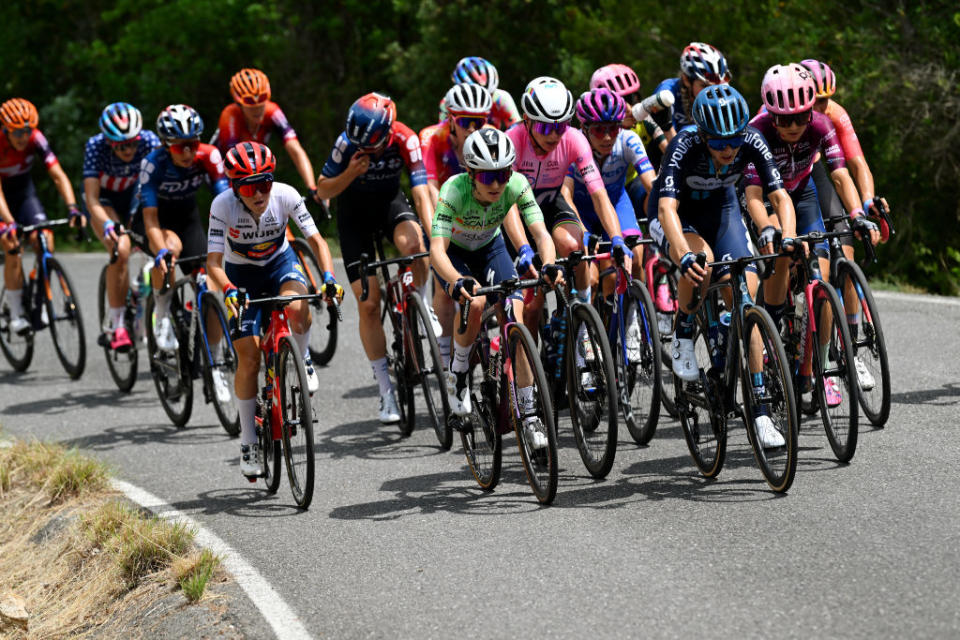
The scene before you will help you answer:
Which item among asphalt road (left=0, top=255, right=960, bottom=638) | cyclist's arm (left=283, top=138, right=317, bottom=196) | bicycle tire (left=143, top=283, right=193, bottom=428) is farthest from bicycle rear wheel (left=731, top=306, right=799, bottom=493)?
cyclist's arm (left=283, top=138, right=317, bottom=196)

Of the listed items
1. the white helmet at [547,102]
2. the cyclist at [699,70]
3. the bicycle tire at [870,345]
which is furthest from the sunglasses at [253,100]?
the bicycle tire at [870,345]

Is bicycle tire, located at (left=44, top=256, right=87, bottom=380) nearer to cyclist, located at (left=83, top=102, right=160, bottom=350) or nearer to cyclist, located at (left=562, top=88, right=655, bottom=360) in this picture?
cyclist, located at (left=83, top=102, right=160, bottom=350)

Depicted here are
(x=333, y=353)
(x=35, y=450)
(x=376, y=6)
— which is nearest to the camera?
(x=35, y=450)

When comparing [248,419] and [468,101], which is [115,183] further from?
[248,419]

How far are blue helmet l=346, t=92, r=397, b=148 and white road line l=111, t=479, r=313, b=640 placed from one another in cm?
265

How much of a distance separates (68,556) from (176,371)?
297 centimetres

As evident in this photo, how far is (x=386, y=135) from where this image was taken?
29.3 feet

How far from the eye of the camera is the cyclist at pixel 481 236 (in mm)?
7254

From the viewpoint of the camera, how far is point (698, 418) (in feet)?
25.1

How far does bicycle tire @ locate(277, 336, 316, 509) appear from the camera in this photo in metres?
7.33

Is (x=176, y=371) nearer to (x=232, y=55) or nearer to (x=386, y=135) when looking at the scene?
(x=386, y=135)

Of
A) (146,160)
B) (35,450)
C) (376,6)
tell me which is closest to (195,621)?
(35,450)

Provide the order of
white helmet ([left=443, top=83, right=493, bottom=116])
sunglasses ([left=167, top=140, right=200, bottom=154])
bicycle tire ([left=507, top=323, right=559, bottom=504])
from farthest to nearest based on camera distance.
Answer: sunglasses ([left=167, top=140, right=200, bottom=154])
white helmet ([left=443, top=83, right=493, bottom=116])
bicycle tire ([left=507, top=323, right=559, bottom=504])

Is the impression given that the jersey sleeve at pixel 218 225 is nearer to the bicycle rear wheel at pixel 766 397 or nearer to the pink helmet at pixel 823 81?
the bicycle rear wheel at pixel 766 397
